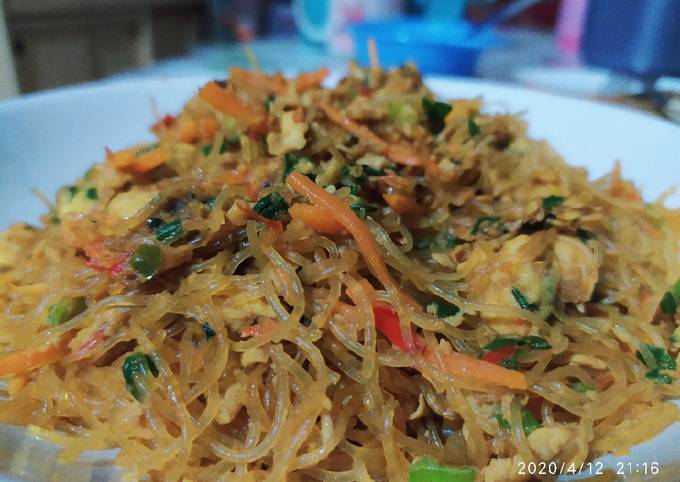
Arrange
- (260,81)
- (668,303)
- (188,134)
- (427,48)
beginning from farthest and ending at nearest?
(427,48) < (260,81) < (188,134) < (668,303)

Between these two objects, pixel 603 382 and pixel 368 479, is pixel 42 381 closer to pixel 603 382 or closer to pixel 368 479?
pixel 368 479

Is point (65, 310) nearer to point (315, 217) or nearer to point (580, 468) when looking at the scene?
point (315, 217)

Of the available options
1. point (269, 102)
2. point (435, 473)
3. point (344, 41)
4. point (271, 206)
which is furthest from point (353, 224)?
point (344, 41)

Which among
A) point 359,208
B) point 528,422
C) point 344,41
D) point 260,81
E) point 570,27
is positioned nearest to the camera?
point 528,422

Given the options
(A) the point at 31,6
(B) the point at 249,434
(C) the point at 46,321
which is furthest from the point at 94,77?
(B) the point at 249,434

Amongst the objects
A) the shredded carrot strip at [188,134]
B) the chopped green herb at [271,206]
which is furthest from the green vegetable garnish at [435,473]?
the shredded carrot strip at [188,134]

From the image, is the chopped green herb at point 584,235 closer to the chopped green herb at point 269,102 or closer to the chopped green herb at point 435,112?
the chopped green herb at point 435,112
